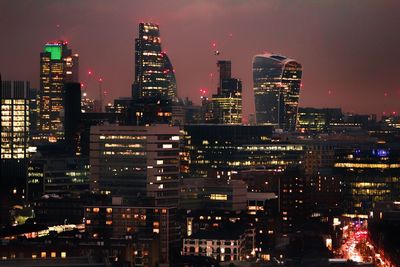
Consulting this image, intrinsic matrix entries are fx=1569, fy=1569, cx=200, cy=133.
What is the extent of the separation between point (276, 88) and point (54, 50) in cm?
3355

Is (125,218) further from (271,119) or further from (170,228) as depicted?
(271,119)

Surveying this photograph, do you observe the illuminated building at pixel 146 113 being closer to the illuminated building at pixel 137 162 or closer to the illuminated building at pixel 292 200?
the illuminated building at pixel 137 162

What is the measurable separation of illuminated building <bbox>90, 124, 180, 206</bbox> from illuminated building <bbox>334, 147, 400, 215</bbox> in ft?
60.0

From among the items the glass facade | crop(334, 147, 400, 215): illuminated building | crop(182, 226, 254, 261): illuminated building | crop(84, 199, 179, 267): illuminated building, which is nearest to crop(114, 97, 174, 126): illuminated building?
the glass facade

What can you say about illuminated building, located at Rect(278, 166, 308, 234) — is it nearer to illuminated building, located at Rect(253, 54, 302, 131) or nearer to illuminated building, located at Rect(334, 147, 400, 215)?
illuminated building, located at Rect(334, 147, 400, 215)

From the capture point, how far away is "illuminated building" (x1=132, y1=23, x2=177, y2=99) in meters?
135

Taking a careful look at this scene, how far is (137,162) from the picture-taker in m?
84.7

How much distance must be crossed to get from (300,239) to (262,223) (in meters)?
8.51

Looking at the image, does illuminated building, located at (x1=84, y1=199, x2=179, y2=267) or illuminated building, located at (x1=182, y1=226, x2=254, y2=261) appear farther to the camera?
illuminated building, located at (x1=84, y1=199, x2=179, y2=267)

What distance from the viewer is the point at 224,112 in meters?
143

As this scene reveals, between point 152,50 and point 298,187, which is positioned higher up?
point 152,50

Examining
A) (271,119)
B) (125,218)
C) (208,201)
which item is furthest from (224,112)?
(125,218)

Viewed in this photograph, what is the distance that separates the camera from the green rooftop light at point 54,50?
14425cm

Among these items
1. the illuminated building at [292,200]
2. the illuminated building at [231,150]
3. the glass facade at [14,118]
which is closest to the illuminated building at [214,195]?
the illuminated building at [292,200]
